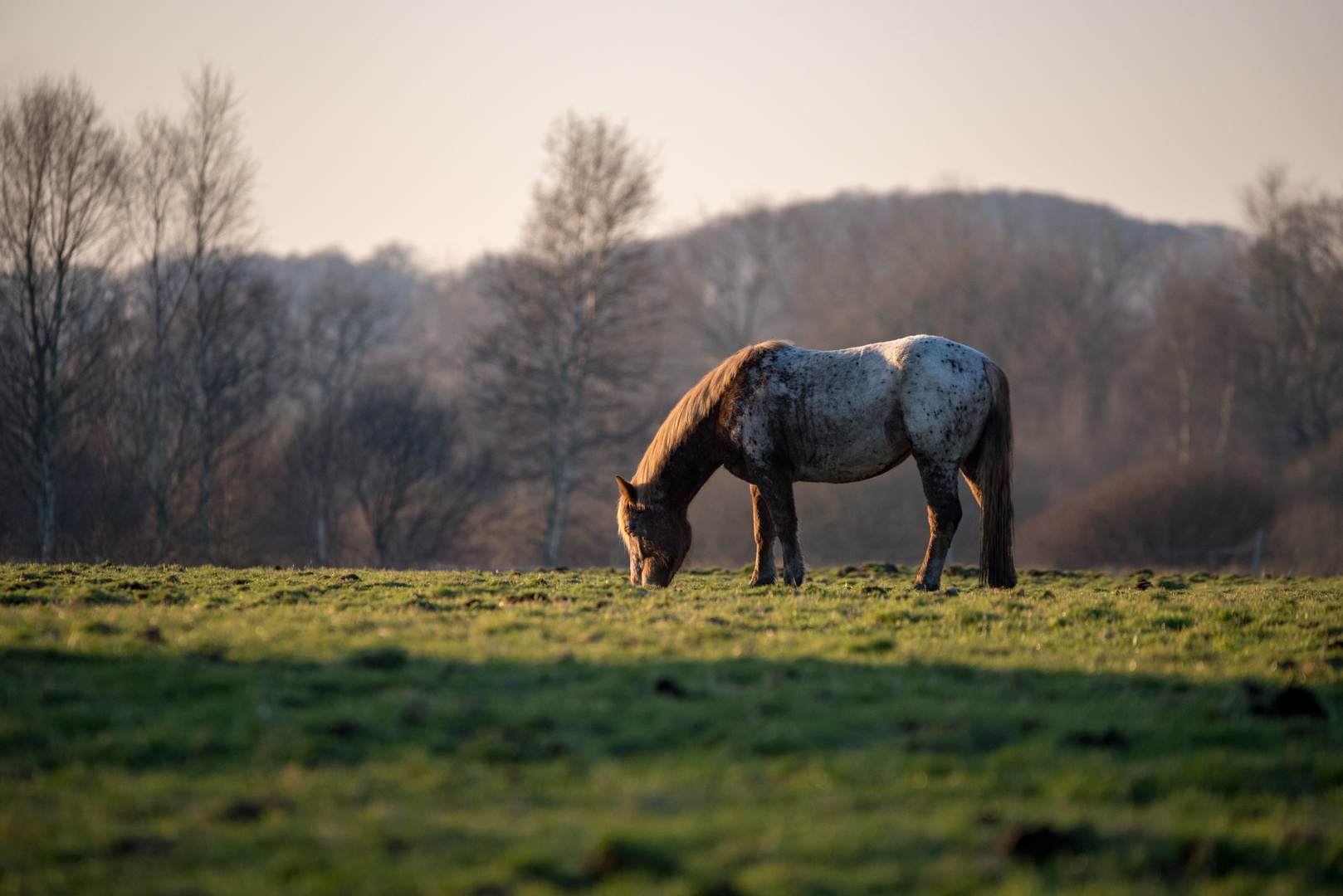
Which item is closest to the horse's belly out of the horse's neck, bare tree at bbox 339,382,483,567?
the horse's neck

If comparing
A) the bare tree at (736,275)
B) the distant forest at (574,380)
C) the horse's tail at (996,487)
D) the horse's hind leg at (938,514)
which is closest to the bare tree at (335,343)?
the distant forest at (574,380)

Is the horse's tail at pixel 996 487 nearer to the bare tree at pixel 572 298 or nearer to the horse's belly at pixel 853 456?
the horse's belly at pixel 853 456

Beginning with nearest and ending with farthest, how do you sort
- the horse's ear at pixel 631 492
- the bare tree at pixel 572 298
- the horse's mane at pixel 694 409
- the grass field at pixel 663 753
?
1. the grass field at pixel 663 753
2. the horse's mane at pixel 694 409
3. the horse's ear at pixel 631 492
4. the bare tree at pixel 572 298

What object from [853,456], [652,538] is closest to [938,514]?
[853,456]

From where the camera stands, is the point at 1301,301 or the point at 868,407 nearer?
the point at 868,407

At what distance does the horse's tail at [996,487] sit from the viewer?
37.4 feet

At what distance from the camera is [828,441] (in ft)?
38.8

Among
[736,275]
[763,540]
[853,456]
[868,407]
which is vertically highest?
[736,275]

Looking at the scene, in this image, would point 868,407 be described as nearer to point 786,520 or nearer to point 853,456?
point 853,456

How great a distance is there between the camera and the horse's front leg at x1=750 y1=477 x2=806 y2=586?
1209 cm

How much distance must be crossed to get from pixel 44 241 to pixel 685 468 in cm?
2307

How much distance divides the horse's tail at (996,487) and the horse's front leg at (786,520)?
7.00ft

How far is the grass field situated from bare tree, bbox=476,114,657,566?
90.6ft

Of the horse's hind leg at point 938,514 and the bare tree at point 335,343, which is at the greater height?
the bare tree at point 335,343
